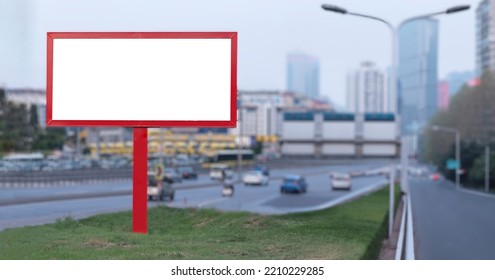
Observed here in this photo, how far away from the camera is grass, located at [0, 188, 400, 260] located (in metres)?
7.88

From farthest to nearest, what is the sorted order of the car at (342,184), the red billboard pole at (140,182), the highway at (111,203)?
1. the car at (342,184)
2. the highway at (111,203)
3. the red billboard pole at (140,182)

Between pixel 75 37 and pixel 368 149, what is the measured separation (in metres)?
10.8

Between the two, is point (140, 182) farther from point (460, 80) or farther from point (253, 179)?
point (460, 80)

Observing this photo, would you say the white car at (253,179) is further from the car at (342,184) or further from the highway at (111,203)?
the car at (342,184)

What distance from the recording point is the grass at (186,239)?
7.88 metres

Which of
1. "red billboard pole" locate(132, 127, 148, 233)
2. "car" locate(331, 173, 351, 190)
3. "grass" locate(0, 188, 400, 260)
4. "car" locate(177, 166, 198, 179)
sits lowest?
"car" locate(177, 166, 198, 179)

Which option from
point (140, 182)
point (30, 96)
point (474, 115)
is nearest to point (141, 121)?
point (140, 182)

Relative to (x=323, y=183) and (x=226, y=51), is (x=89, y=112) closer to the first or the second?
(x=226, y=51)

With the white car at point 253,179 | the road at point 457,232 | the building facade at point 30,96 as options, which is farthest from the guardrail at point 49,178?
the road at point 457,232

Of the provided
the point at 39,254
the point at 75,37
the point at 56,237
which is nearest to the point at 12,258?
the point at 39,254

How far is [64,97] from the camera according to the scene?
8.73m

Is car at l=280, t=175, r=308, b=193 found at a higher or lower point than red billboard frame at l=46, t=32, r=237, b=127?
lower

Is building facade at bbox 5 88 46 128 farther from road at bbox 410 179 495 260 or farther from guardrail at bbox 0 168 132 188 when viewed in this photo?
guardrail at bbox 0 168 132 188

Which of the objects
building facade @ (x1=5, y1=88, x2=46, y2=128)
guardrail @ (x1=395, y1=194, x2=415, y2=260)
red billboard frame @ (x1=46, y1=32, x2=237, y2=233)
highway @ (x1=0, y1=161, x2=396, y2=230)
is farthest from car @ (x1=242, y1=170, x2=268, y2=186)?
red billboard frame @ (x1=46, y1=32, x2=237, y2=233)
